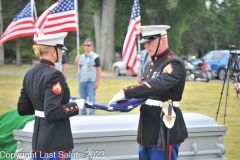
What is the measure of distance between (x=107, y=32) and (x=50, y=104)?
2997 cm

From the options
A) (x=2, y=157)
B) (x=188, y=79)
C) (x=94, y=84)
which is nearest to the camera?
(x=2, y=157)

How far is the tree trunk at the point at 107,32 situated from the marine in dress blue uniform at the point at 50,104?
2918 centimetres

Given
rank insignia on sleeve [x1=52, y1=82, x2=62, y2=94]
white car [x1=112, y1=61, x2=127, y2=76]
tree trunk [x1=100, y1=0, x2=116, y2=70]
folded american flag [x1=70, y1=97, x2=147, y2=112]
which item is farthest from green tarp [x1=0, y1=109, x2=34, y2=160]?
tree trunk [x1=100, y1=0, x2=116, y2=70]

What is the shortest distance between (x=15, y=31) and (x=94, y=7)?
2271cm

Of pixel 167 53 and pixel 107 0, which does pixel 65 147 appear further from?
pixel 107 0

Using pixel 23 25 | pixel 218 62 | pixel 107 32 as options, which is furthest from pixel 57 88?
pixel 107 32

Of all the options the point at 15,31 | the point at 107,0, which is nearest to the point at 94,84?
the point at 15,31

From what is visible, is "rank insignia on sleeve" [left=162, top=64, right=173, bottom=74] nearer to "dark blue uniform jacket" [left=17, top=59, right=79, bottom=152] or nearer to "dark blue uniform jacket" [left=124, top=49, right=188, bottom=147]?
"dark blue uniform jacket" [left=124, top=49, right=188, bottom=147]

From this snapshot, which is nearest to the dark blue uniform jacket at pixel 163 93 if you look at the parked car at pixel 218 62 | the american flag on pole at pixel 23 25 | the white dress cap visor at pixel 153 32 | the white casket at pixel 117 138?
the white dress cap visor at pixel 153 32

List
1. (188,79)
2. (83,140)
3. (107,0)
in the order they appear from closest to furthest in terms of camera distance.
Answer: (83,140)
(188,79)
(107,0)

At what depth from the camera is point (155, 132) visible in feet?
15.2

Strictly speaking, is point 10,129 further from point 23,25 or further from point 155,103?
point 23,25

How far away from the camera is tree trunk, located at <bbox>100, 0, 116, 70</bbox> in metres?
33.3

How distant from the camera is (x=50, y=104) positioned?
13.5ft
